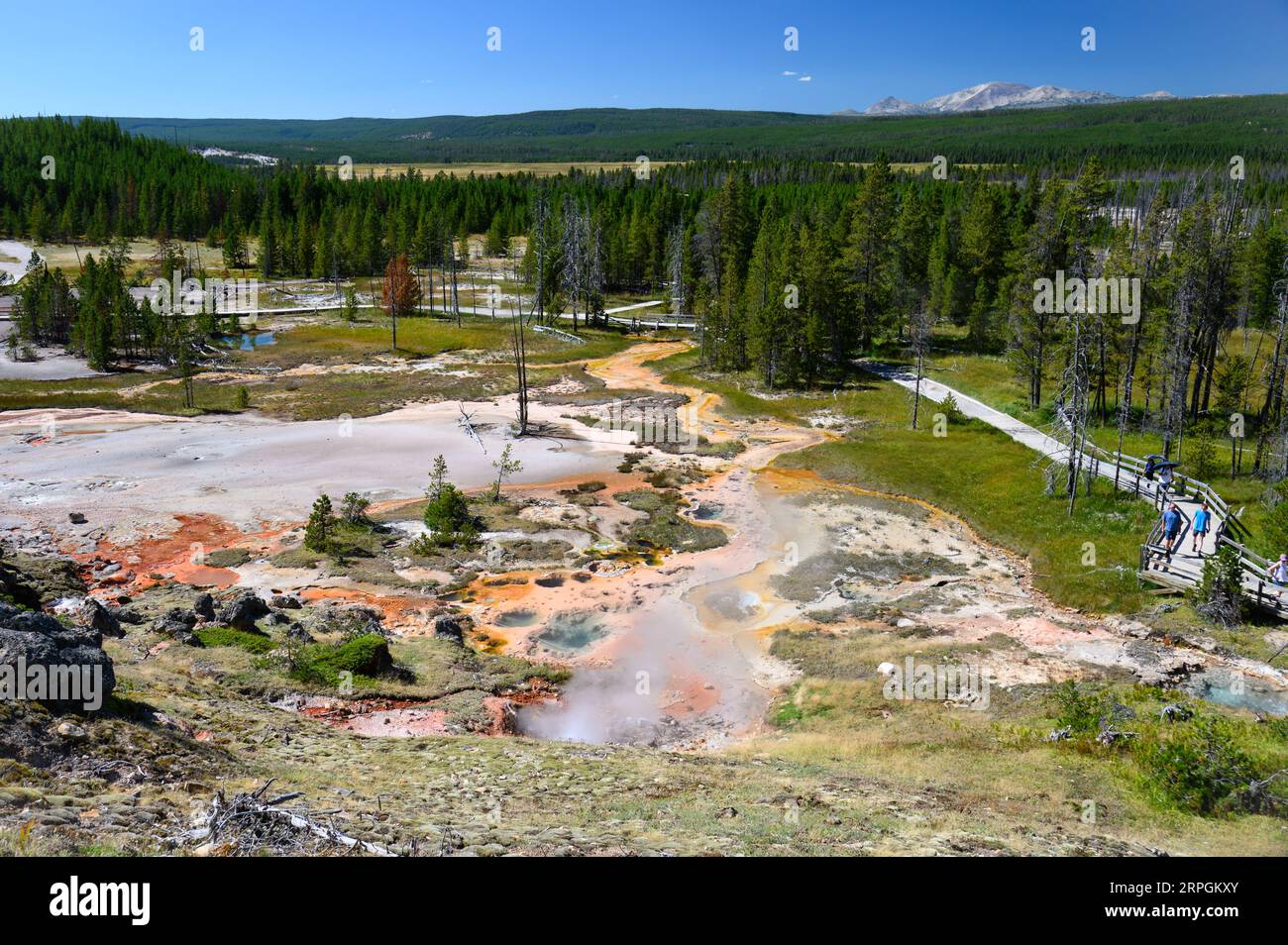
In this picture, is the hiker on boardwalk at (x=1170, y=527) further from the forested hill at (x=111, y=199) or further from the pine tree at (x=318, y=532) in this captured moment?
the forested hill at (x=111, y=199)

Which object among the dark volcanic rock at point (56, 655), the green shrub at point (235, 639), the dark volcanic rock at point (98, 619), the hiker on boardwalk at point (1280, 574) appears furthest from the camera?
the hiker on boardwalk at point (1280, 574)

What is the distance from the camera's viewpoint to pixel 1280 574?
88.4 feet

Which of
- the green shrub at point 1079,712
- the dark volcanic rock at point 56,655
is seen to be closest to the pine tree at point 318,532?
the dark volcanic rock at point 56,655

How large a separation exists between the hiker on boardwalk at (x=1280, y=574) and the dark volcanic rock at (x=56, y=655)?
108 feet

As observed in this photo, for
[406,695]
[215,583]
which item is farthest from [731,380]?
[406,695]

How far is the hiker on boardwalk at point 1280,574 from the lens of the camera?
87.9ft

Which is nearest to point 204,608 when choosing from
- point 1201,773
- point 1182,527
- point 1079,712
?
point 1079,712

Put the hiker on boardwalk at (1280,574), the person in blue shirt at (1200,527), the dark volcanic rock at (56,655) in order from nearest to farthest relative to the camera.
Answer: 1. the dark volcanic rock at (56,655)
2. the hiker on boardwalk at (1280,574)
3. the person in blue shirt at (1200,527)

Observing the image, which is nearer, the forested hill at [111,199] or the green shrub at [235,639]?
the green shrub at [235,639]

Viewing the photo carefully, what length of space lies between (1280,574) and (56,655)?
34.0 meters

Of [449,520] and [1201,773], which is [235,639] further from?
[1201,773]

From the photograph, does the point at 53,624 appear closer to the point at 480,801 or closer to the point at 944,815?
the point at 480,801
